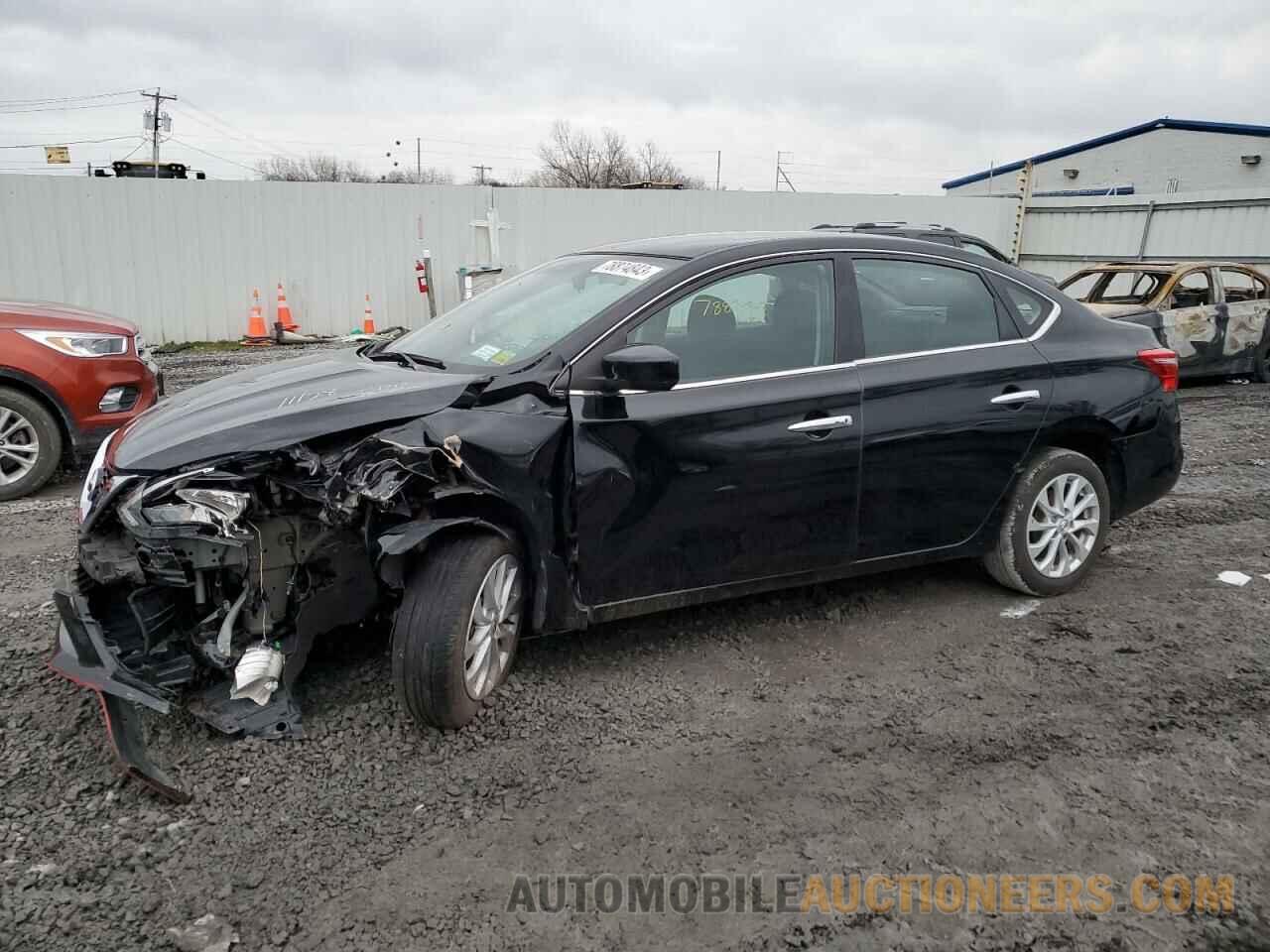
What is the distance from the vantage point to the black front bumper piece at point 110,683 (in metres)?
2.95

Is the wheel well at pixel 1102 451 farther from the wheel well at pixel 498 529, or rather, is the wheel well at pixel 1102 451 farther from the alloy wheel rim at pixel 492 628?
the alloy wheel rim at pixel 492 628

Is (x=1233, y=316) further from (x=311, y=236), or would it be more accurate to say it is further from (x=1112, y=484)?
(x=311, y=236)

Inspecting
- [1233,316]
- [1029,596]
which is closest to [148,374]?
[1029,596]

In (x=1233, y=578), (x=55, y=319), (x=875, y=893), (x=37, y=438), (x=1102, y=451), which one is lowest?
(x=875, y=893)

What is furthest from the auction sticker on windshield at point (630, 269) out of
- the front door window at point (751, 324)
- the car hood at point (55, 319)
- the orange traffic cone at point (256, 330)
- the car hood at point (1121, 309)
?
the orange traffic cone at point (256, 330)

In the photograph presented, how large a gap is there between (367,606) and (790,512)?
5.56 ft

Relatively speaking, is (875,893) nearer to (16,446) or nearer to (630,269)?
(630,269)

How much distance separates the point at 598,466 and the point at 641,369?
40cm

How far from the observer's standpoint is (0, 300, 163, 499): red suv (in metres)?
6.04

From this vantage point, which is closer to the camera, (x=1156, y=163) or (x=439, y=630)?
(x=439, y=630)

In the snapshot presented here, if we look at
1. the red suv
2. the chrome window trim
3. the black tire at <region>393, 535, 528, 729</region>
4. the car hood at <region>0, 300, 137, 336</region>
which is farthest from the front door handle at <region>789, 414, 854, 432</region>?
the car hood at <region>0, 300, 137, 336</region>

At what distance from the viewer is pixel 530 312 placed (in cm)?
411

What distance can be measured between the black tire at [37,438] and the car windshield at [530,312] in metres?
3.15

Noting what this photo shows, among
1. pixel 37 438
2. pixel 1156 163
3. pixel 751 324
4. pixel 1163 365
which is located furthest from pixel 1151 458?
pixel 1156 163
